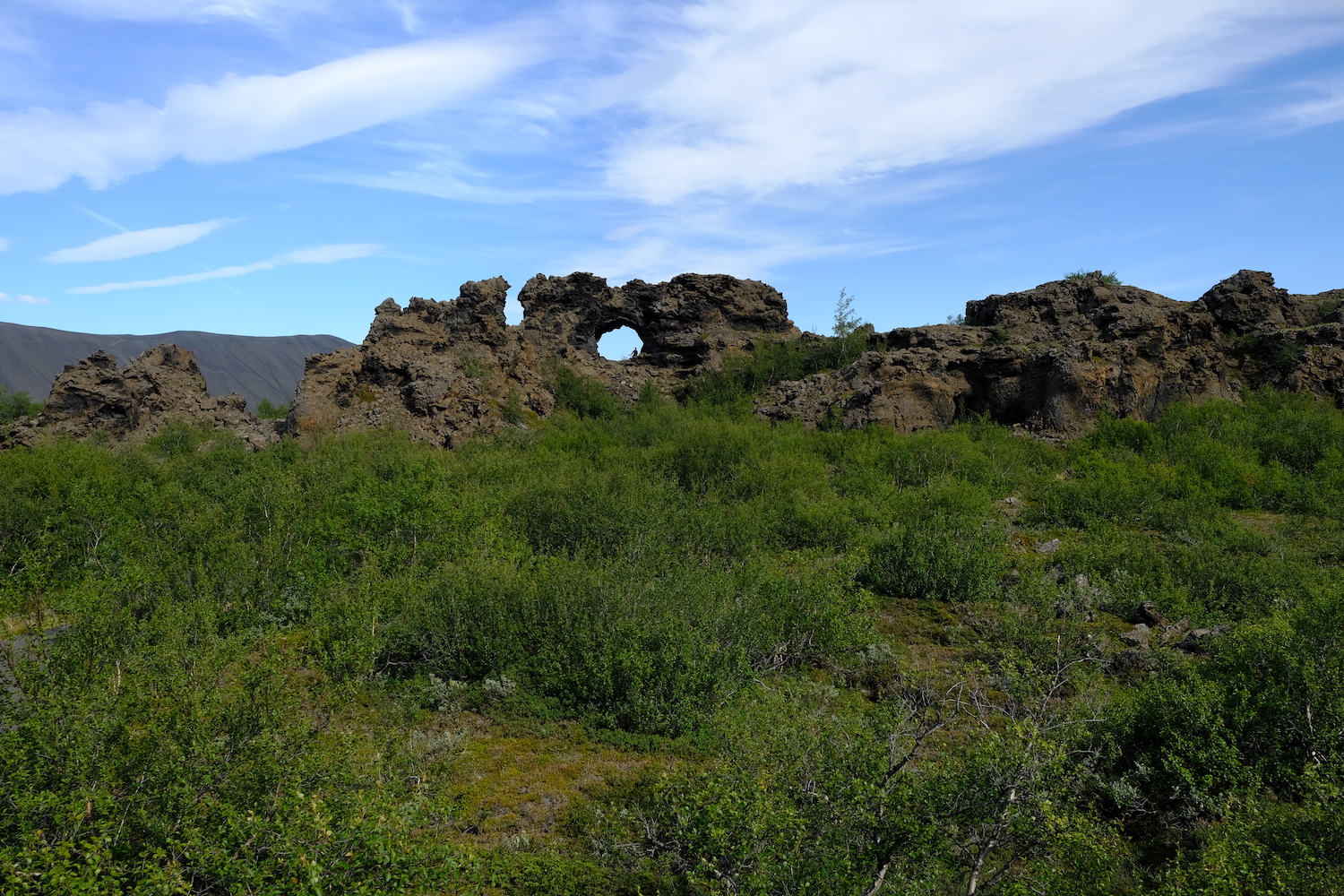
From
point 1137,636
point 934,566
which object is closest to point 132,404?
point 934,566

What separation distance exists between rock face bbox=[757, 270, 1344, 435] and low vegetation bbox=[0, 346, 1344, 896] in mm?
7762

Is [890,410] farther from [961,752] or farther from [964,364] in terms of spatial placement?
[961,752]

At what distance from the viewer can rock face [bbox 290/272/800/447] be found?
1346 inches

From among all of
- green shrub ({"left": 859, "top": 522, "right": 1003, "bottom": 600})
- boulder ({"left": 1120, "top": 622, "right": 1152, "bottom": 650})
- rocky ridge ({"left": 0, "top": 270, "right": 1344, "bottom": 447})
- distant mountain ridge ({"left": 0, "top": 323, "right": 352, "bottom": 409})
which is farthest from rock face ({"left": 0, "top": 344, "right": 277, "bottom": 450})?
distant mountain ridge ({"left": 0, "top": 323, "right": 352, "bottom": 409})

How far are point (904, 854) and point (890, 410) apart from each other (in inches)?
1160

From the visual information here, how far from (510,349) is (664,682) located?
103ft

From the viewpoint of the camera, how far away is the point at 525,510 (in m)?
20.0

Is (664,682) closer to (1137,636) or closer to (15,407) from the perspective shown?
(1137,636)

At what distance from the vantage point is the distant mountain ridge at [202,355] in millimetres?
82750

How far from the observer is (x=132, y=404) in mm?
34562

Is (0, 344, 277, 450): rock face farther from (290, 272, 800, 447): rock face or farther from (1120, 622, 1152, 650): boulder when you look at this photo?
(1120, 622, 1152, 650): boulder

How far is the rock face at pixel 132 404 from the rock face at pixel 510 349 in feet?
14.6

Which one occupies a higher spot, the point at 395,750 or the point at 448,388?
the point at 448,388

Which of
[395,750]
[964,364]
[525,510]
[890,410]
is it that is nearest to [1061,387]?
[964,364]
